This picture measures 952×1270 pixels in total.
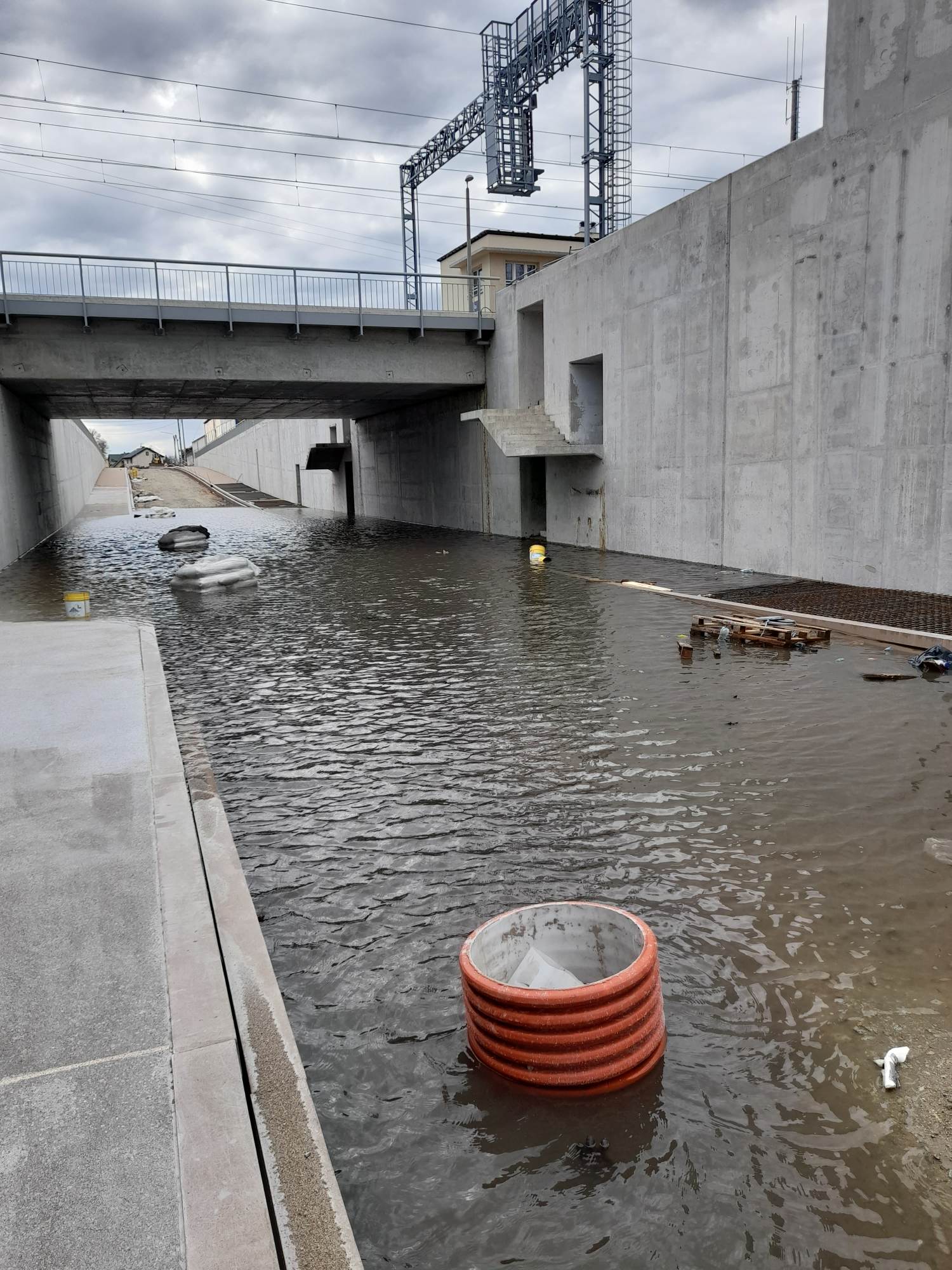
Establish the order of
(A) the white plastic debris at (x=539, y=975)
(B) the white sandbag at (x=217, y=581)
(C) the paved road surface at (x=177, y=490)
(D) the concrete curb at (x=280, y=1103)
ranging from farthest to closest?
(C) the paved road surface at (x=177, y=490)
(B) the white sandbag at (x=217, y=581)
(A) the white plastic debris at (x=539, y=975)
(D) the concrete curb at (x=280, y=1103)

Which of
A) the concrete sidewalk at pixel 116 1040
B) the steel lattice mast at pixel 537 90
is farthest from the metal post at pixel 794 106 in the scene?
the concrete sidewalk at pixel 116 1040

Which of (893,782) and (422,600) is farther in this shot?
(422,600)

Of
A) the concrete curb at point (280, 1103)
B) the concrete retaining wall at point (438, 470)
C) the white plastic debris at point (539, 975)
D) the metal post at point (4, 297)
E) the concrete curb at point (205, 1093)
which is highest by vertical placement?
the metal post at point (4, 297)

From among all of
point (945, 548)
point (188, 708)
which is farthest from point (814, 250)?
point (188, 708)

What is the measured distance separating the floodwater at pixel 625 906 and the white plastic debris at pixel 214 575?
26.1ft

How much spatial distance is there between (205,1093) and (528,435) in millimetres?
24955

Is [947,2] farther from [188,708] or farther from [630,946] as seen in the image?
[630,946]

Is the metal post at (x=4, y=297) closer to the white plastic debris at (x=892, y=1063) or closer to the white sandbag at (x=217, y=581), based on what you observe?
the white sandbag at (x=217, y=581)

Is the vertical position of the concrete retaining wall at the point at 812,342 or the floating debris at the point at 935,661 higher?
the concrete retaining wall at the point at 812,342

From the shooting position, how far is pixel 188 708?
33.3 feet

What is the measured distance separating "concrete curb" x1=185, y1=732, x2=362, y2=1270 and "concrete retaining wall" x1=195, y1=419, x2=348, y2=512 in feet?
162

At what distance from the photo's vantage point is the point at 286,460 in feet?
222

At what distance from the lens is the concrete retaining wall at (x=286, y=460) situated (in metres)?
56.8

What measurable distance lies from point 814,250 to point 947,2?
13.3 ft
